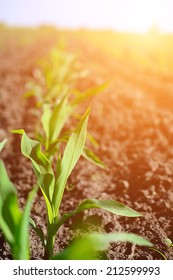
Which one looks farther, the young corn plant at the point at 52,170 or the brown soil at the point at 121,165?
the brown soil at the point at 121,165

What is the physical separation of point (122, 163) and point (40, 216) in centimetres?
76

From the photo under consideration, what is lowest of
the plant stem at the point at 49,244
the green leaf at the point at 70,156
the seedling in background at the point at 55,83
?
the plant stem at the point at 49,244

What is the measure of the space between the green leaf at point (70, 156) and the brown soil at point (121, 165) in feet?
0.99

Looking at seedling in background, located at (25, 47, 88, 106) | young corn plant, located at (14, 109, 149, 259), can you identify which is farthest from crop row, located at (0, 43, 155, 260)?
seedling in background, located at (25, 47, 88, 106)

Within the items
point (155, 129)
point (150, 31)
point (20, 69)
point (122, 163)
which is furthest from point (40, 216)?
point (150, 31)

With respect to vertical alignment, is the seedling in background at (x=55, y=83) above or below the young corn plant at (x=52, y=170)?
above

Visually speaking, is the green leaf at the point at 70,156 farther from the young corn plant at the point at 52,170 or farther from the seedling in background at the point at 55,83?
the seedling in background at the point at 55,83

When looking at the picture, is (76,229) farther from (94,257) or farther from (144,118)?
(144,118)

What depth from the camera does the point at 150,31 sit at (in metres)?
17.5

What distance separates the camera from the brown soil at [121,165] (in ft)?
5.32

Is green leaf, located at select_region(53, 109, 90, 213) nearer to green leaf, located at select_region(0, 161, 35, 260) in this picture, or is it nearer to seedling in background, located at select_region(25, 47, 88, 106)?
green leaf, located at select_region(0, 161, 35, 260)

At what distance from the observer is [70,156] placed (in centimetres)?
134

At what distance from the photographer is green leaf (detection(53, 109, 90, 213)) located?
132cm

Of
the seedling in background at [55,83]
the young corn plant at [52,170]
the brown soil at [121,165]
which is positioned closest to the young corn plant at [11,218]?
the young corn plant at [52,170]
